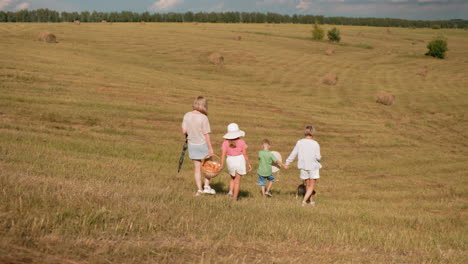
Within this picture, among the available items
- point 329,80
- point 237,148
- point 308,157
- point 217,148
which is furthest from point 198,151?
point 329,80

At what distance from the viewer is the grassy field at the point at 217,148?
5.17 m

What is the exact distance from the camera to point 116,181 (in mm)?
9312

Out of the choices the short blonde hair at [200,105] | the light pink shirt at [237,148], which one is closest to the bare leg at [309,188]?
the light pink shirt at [237,148]

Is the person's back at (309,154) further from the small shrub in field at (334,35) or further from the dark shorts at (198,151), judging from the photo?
the small shrub in field at (334,35)

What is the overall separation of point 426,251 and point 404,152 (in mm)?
13072

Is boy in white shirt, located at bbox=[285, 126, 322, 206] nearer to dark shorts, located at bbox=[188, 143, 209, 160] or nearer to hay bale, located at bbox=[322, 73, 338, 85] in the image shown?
dark shorts, located at bbox=[188, 143, 209, 160]

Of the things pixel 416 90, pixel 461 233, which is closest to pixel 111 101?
pixel 461 233

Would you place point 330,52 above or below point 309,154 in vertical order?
above

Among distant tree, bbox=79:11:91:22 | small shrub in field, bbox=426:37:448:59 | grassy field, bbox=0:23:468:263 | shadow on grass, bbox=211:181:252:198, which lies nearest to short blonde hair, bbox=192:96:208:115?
grassy field, bbox=0:23:468:263

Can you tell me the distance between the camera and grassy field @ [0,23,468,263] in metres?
5.17

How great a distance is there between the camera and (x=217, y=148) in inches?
639

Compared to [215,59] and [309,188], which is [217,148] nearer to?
[309,188]

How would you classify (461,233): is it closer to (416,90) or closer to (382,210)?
(382,210)

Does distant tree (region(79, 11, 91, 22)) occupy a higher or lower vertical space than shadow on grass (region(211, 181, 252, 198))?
higher
